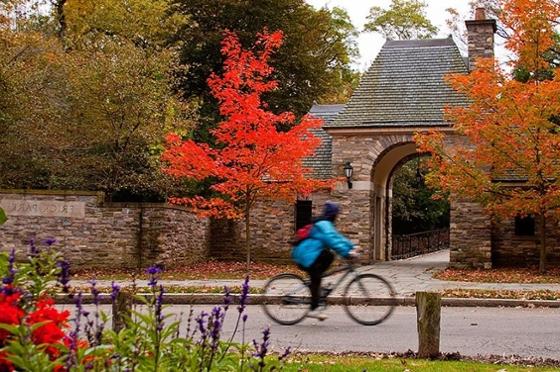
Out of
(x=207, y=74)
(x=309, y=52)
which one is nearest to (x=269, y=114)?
(x=207, y=74)

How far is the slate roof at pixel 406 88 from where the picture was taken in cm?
2475

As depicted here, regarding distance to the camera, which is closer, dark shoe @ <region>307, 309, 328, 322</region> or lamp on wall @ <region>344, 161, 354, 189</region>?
dark shoe @ <region>307, 309, 328, 322</region>

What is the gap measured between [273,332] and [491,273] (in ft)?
42.9

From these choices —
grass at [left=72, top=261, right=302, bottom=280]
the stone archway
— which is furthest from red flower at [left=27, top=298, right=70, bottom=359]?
the stone archway

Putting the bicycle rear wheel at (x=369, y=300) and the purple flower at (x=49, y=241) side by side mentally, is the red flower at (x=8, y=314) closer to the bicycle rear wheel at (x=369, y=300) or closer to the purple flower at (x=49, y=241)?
the purple flower at (x=49, y=241)

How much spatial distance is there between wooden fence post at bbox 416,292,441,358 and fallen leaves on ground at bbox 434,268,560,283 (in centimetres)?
1110

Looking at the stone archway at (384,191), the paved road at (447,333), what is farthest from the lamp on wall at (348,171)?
the paved road at (447,333)

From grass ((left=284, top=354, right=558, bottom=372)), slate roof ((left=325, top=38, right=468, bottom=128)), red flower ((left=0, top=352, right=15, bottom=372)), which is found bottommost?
grass ((left=284, top=354, right=558, bottom=372))

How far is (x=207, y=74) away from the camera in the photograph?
33.2 metres

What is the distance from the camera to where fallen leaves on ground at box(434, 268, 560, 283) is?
18.5 m

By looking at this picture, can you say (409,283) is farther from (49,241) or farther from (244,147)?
(49,241)

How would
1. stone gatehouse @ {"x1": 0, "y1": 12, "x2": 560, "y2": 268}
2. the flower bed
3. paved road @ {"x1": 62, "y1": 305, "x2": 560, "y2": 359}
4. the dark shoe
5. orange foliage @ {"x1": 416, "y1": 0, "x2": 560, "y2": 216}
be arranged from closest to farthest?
the flower bed, paved road @ {"x1": 62, "y1": 305, "x2": 560, "y2": 359}, the dark shoe, orange foliage @ {"x1": 416, "y1": 0, "x2": 560, "y2": 216}, stone gatehouse @ {"x1": 0, "y1": 12, "x2": 560, "y2": 268}

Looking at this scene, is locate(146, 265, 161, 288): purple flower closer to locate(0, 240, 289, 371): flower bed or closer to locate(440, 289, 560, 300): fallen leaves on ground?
locate(0, 240, 289, 371): flower bed

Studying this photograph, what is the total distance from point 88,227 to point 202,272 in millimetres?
3761
